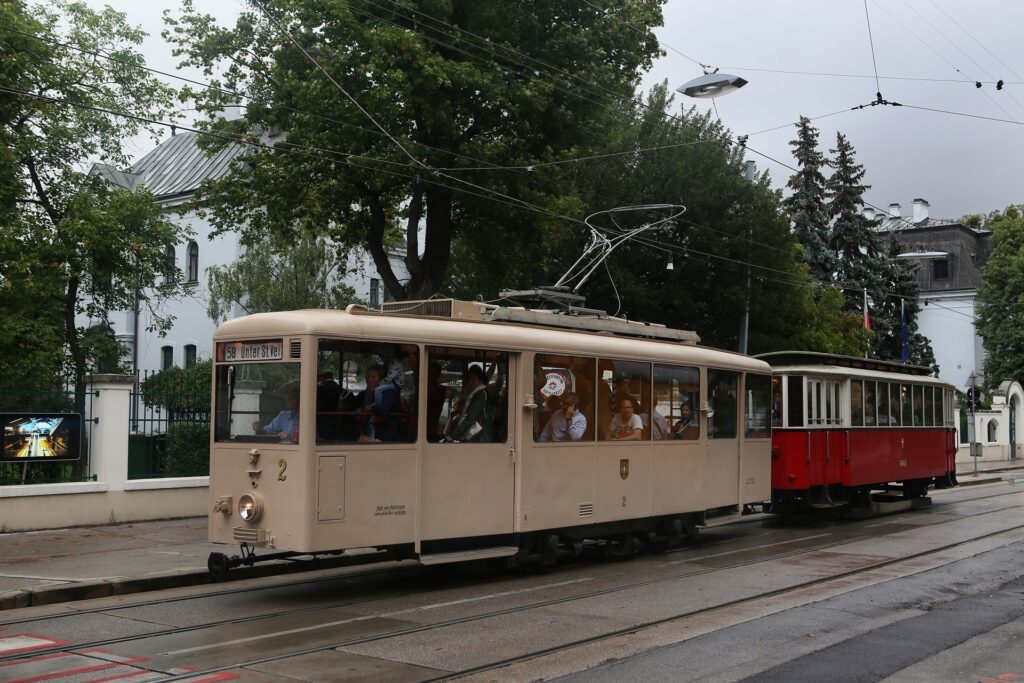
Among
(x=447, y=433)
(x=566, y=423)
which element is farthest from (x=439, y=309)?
(x=566, y=423)

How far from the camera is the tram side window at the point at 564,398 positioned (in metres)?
12.9

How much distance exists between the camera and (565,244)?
34.3 m

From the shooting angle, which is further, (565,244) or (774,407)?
(565,244)

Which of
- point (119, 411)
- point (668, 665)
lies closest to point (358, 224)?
point (119, 411)

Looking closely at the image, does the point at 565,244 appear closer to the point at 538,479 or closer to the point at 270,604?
the point at 538,479

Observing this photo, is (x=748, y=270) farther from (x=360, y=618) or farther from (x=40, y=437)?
(x=360, y=618)

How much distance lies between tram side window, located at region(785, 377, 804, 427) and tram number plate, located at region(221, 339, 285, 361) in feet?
35.4

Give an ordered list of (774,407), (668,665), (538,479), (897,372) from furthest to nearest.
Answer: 1. (897,372)
2. (774,407)
3. (538,479)
4. (668,665)

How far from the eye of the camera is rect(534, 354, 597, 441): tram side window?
12906mm

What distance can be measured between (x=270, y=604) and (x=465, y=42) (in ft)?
42.7

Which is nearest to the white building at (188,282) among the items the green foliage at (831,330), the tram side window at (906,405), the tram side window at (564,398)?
the green foliage at (831,330)

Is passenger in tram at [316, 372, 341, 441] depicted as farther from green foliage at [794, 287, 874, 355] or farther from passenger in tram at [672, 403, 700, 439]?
green foliage at [794, 287, 874, 355]

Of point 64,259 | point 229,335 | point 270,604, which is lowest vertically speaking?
point 270,604

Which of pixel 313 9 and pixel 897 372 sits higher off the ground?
pixel 313 9
